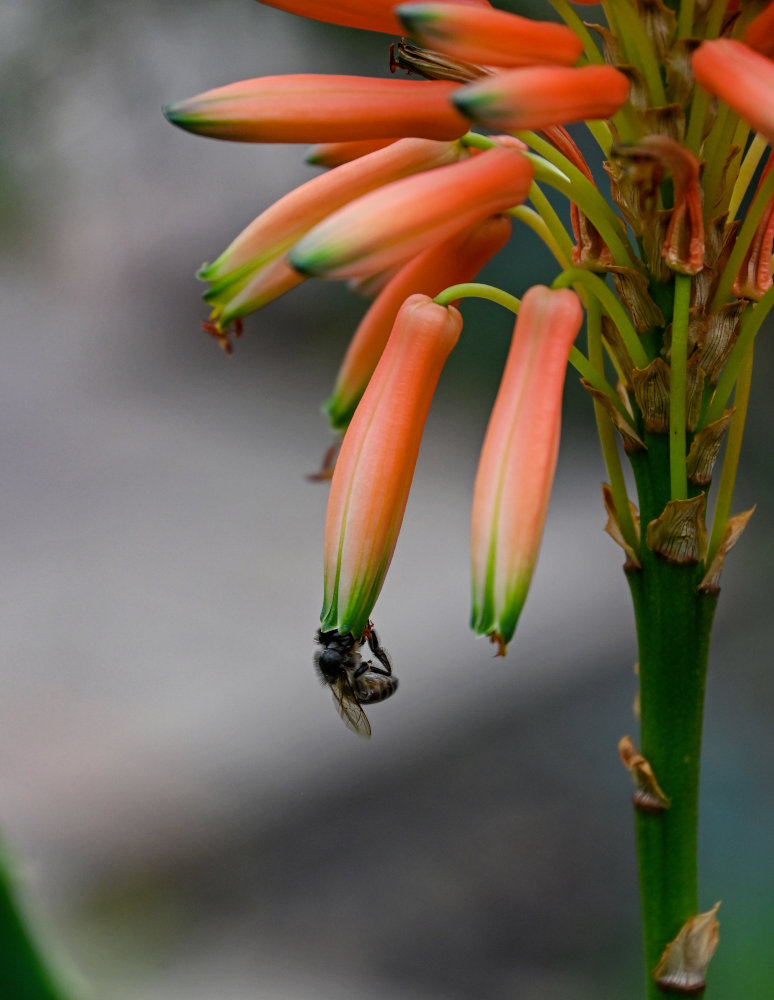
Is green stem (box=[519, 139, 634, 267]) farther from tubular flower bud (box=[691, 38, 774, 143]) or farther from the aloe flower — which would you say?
tubular flower bud (box=[691, 38, 774, 143])

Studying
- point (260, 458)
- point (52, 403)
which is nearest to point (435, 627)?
point (260, 458)

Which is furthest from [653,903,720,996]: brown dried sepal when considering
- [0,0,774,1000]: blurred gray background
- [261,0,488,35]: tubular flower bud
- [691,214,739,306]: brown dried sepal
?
[0,0,774,1000]: blurred gray background

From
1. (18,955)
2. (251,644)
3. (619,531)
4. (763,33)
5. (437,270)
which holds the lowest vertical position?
(251,644)

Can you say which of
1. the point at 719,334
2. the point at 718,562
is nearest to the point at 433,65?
the point at 719,334

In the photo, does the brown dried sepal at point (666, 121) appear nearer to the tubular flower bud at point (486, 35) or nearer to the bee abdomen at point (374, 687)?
the tubular flower bud at point (486, 35)

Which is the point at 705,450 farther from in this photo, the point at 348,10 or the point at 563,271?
the point at 348,10

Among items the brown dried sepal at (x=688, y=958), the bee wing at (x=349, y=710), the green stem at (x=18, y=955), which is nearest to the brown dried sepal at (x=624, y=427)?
the brown dried sepal at (x=688, y=958)
